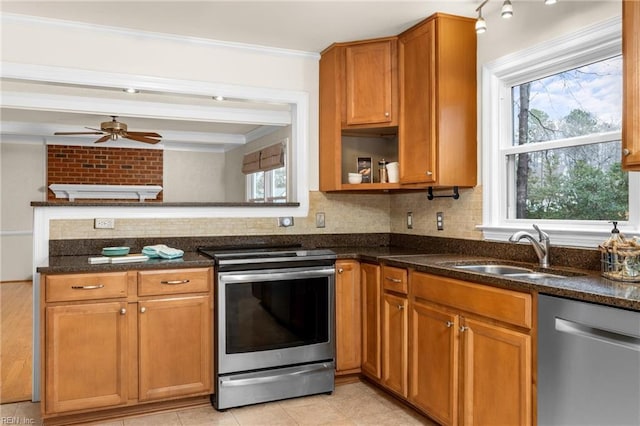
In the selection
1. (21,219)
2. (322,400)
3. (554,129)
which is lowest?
(322,400)

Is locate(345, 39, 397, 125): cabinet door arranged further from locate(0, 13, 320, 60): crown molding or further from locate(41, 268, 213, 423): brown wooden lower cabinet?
locate(41, 268, 213, 423): brown wooden lower cabinet

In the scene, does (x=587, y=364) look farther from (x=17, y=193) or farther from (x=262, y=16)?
(x=17, y=193)

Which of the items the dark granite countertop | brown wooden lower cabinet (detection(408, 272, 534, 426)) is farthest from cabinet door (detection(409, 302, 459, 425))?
the dark granite countertop

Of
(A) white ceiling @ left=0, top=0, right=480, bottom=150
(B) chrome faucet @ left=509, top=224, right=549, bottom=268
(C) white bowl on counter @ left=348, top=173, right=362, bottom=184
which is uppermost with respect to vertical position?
(A) white ceiling @ left=0, top=0, right=480, bottom=150

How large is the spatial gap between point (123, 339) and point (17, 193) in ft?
20.5

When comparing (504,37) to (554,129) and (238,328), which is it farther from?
(238,328)

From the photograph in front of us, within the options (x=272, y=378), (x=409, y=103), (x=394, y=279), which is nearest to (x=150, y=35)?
(x=409, y=103)

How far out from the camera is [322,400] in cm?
302

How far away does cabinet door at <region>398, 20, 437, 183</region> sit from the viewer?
3.02 m

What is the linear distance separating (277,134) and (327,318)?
3787 mm

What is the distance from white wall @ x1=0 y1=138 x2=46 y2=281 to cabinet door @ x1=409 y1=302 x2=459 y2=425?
7017 millimetres

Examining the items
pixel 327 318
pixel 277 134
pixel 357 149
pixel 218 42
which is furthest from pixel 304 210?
pixel 277 134

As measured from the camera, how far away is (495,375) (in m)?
2.13

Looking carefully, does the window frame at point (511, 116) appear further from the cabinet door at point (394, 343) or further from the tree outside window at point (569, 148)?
the cabinet door at point (394, 343)
